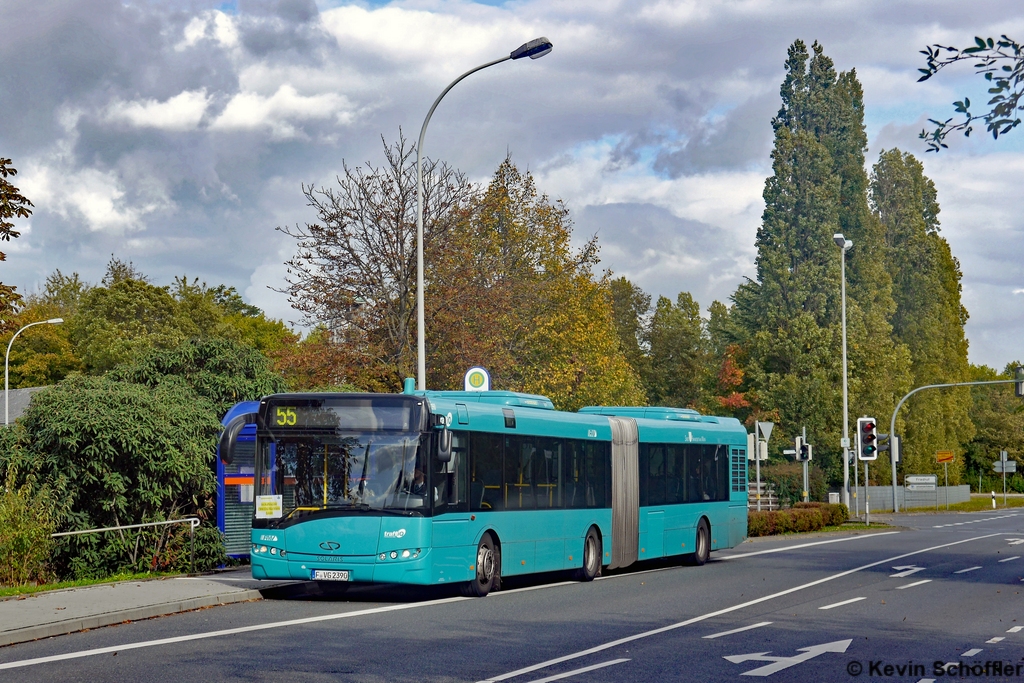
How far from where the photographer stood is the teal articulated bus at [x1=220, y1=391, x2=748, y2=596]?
1692 cm

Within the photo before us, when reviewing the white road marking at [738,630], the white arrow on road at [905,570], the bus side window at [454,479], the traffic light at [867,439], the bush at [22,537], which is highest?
the traffic light at [867,439]

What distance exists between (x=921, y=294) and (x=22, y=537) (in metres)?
68.8

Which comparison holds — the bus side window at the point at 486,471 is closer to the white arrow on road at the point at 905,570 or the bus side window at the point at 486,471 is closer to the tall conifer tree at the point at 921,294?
the white arrow on road at the point at 905,570

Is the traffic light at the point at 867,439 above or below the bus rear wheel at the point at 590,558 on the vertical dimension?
above

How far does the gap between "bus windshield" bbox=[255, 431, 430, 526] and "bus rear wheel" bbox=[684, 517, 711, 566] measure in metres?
9.67

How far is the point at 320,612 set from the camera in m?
15.7

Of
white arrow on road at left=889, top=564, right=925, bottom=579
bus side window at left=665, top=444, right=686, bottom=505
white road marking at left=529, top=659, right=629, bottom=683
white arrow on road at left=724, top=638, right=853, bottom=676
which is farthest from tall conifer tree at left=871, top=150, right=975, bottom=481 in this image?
white road marking at left=529, top=659, right=629, bottom=683

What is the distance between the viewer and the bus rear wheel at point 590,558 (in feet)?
69.4

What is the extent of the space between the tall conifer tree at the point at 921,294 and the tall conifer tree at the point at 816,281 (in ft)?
24.0

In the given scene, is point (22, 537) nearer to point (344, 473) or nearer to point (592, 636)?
point (344, 473)

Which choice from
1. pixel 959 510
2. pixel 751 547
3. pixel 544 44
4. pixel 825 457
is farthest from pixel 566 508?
pixel 959 510

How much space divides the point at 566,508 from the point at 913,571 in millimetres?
6949

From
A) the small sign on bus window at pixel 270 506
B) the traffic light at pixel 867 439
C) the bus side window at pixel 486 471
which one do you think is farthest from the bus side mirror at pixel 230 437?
the traffic light at pixel 867 439

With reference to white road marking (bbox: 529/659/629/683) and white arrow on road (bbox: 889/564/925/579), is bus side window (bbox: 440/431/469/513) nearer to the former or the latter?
white road marking (bbox: 529/659/629/683)
